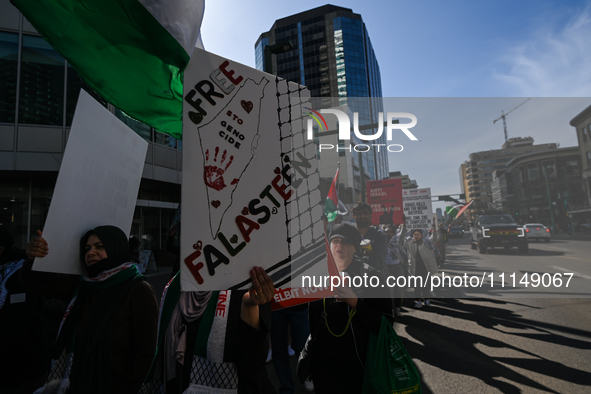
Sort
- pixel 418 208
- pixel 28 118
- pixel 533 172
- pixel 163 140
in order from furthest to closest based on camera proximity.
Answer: pixel 163 140 < pixel 28 118 < pixel 418 208 < pixel 533 172

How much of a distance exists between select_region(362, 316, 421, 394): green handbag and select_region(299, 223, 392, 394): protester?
74 millimetres

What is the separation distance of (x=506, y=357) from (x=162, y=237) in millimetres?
15551

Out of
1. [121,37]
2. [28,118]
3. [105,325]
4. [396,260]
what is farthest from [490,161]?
[28,118]

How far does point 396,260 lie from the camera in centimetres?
610

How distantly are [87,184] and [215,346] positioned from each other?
112 centimetres

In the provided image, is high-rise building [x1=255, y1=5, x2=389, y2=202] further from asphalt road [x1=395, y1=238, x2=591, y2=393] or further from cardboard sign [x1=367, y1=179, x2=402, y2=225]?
asphalt road [x1=395, y1=238, x2=591, y2=393]

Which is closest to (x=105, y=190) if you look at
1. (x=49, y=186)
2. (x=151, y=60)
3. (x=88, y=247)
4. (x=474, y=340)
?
(x=88, y=247)

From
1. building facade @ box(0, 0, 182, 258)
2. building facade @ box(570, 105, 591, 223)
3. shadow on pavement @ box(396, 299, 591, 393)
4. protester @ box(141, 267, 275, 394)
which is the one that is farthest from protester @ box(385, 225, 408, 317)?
building facade @ box(0, 0, 182, 258)

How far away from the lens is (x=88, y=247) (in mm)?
1841

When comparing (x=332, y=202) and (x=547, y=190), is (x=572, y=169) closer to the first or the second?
(x=547, y=190)

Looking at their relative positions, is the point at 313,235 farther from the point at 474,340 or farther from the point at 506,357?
the point at 474,340

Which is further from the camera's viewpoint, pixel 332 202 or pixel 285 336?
pixel 332 202

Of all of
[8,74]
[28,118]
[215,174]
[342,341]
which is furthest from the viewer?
[28,118]

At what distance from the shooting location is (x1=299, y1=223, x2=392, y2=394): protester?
6.56ft
